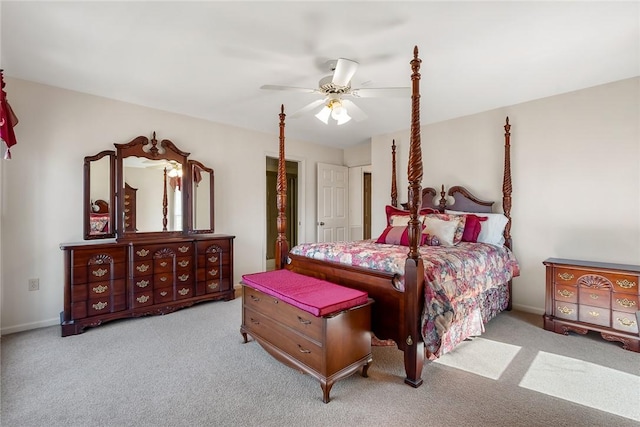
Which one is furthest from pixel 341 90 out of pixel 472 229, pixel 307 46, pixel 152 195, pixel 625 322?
pixel 625 322

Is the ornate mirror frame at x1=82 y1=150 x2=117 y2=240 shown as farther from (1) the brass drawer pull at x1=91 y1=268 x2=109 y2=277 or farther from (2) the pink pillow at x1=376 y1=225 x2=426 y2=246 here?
(2) the pink pillow at x1=376 y1=225 x2=426 y2=246

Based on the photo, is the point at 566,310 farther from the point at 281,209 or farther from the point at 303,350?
the point at 281,209

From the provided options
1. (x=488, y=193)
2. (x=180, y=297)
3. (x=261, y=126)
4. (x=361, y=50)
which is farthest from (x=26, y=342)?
(x=488, y=193)

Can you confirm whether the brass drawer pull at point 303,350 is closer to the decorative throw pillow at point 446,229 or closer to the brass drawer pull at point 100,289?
the decorative throw pillow at point 446,229

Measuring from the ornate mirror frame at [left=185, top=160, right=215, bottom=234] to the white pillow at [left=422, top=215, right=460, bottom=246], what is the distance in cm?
282

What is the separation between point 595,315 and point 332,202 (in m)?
3.97

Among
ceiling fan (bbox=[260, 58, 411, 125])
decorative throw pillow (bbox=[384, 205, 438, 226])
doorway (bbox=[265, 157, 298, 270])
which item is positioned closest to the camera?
ceiling fan (bbox=[260, 58, 411, 125])

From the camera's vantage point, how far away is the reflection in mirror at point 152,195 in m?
3.52

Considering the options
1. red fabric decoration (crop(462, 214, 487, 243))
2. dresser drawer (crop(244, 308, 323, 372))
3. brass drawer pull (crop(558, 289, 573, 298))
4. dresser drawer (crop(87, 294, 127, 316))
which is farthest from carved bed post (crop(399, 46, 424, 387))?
dresser drawer (crop(87, 294, 127, 316))

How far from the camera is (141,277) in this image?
3287 millimetres

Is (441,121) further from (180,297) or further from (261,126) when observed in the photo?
(180,297)

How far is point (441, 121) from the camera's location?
14.2 ft

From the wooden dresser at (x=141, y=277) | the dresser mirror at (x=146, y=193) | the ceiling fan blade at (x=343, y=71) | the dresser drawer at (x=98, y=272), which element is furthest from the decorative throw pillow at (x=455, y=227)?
the dresser drawer at (x=98, y=272)

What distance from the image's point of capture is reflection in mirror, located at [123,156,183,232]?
352 centimetres
